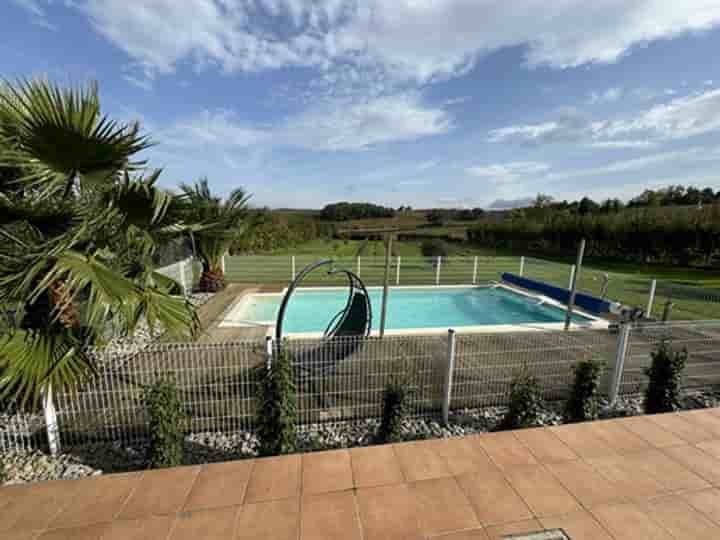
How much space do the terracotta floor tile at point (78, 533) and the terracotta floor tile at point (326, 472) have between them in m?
1.09

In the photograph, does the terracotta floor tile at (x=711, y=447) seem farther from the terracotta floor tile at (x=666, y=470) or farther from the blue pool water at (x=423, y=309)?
the blue pool water at (x=423, y=309)

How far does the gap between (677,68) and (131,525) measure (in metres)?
9.87

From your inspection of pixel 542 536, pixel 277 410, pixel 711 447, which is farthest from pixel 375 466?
pixel 711 447

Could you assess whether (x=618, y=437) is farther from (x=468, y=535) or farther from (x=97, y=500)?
(x=97, y=500)

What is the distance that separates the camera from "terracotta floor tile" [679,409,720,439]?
271 cm

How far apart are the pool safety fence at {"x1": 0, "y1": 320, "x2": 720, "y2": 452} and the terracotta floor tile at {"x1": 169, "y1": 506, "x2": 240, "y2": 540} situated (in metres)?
0.94

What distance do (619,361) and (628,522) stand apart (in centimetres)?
218

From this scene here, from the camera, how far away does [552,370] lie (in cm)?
372

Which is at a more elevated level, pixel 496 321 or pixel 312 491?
pixel 312 491

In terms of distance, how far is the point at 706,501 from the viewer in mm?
1944

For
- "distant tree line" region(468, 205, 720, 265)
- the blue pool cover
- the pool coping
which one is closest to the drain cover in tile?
the pool coping

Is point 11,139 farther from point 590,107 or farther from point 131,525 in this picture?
point 590,107

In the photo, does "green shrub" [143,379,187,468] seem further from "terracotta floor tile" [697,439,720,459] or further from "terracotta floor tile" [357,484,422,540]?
"terracotta floor tile" [697,439,720,459]

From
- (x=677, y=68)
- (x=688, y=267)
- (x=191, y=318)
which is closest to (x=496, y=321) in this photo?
(x=677, y=68)
